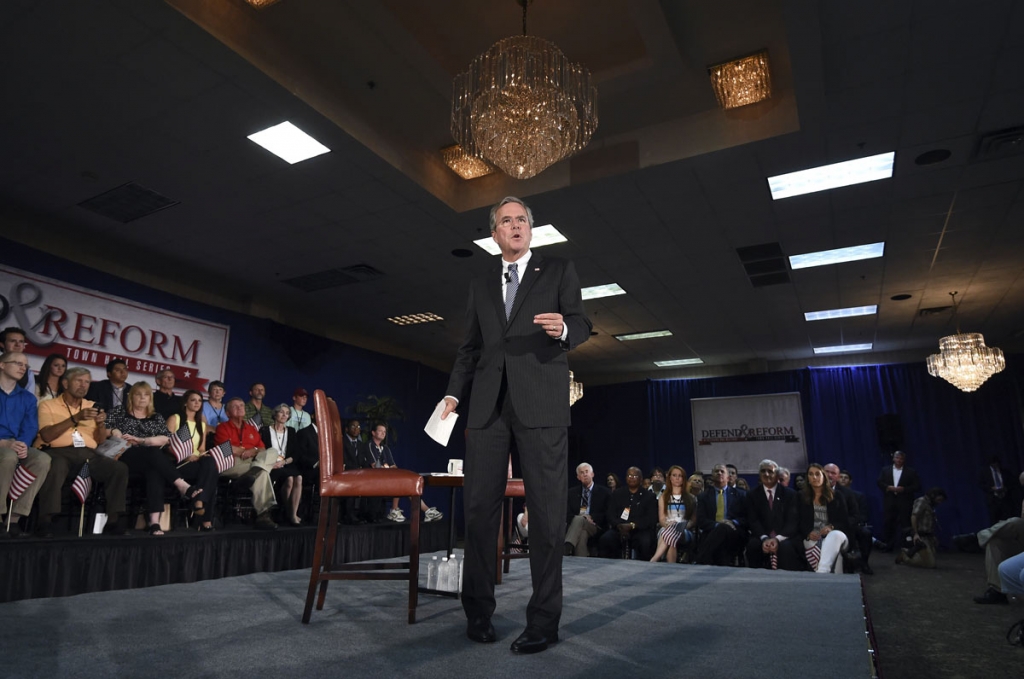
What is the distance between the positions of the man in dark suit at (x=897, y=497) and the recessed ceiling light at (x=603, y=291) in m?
4.91

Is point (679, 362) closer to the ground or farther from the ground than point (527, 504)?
farther from the ground

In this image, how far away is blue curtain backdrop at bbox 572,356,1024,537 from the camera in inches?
388

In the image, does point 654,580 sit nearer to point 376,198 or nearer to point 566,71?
point 566,71

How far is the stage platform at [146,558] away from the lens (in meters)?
3.21

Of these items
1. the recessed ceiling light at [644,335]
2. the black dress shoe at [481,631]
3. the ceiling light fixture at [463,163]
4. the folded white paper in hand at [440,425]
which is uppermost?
the ceiling light fixture at [463,163]

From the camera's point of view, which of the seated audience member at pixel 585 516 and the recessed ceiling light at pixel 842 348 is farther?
the recessed ceiling light at pixel 842 348

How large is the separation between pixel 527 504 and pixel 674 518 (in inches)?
171

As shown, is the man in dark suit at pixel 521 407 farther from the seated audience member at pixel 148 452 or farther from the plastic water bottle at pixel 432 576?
the seated audience member at pixel 148 452

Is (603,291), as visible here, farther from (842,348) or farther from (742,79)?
(842,348)

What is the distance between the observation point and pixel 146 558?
12.5ft

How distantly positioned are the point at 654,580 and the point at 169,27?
4.24 meters

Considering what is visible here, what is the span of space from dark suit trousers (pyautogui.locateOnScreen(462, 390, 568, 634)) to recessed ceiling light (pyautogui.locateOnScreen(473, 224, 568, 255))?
4.55 meters

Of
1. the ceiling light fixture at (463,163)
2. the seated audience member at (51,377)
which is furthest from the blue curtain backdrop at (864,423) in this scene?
the seated audience member at (51,377)

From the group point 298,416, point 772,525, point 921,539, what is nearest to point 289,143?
point 298,416
